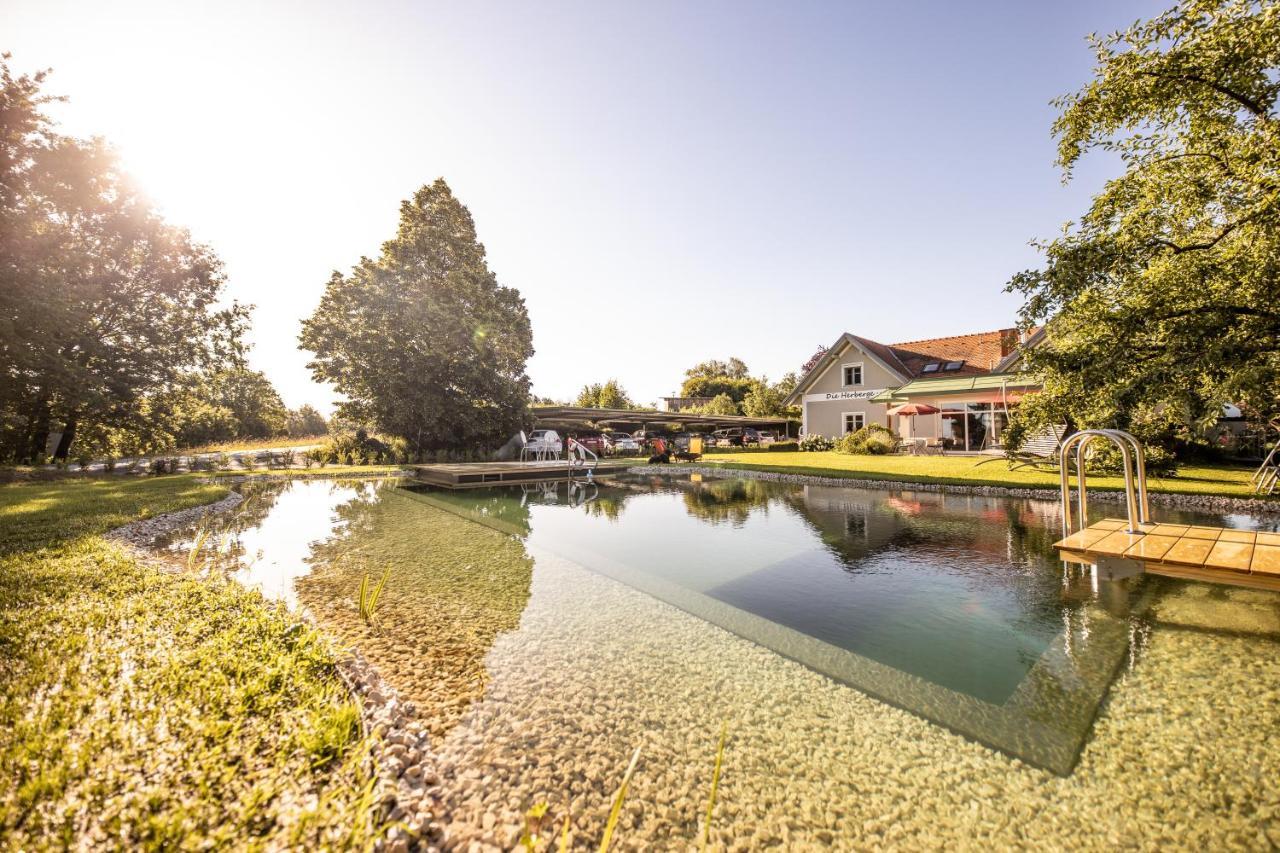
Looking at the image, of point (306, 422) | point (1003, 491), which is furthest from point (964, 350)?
point (306, 422)

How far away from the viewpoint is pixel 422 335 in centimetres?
2325

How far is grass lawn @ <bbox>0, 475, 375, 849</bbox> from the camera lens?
6.39ft

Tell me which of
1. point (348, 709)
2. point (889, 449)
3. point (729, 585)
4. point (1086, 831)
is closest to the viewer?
point (1086, 831)

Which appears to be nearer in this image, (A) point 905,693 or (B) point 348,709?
(B) point 348,709

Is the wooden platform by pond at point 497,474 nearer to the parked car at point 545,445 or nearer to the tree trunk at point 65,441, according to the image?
the parked car at point 545,445

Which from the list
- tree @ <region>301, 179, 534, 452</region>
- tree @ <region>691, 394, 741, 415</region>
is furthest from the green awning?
tree @ <region>691, 394, 741, 415</region>

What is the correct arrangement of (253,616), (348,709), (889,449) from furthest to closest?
(889,449) → (253,616) → (348,709)

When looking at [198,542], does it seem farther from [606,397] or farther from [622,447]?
[606,397]

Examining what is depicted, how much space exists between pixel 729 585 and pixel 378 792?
437cm

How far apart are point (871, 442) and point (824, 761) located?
851 inches

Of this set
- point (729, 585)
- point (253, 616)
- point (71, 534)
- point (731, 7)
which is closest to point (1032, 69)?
point (731, 7)

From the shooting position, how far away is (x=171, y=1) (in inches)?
332

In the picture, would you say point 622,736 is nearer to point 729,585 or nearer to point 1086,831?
point 1086,831

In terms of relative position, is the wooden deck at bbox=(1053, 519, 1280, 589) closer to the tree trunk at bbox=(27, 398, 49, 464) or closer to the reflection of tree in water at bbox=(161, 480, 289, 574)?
the reflection of tree in water at bbox=(161, 480, 289, 574)
